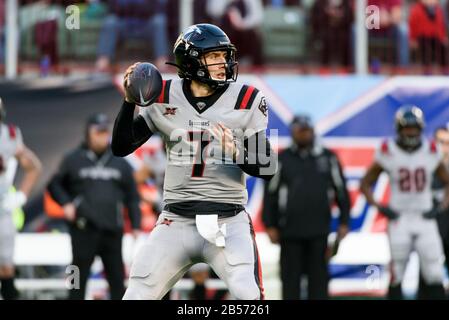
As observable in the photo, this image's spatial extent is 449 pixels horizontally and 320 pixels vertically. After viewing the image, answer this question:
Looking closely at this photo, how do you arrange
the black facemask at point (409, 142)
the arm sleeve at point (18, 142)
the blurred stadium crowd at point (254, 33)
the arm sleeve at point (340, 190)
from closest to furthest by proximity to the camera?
the arm sleeve at point (340, 190)
the black facemask at point (409, 142)
the arm sleeve at point (18, 142)
the blurred stadium crowd at point (254, 33)

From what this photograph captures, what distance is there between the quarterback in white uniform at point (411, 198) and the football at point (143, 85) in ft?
15.2

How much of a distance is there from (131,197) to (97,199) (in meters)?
0.29

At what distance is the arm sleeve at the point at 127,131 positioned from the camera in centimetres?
554

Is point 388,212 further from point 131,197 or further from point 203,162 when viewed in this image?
point 203,162

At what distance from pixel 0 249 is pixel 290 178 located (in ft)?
8.46

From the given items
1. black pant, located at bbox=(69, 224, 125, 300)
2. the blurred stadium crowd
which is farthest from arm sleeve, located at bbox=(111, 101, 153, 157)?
the blurred stadium crowd

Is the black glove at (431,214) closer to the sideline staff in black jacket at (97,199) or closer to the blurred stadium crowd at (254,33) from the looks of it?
the blurred stadium crowd at (254,33)

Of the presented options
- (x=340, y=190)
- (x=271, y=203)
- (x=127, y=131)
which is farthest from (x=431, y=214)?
(x=127, y=131)

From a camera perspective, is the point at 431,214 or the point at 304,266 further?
the point at 431,214

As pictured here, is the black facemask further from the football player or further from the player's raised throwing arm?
the player's raised throwing arm

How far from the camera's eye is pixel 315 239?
31.3 feet

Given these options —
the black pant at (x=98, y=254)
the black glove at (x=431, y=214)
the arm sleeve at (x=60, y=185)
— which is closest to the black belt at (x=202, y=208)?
the black pant at (x=98, y=254)

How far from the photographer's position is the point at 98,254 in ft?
31.1
